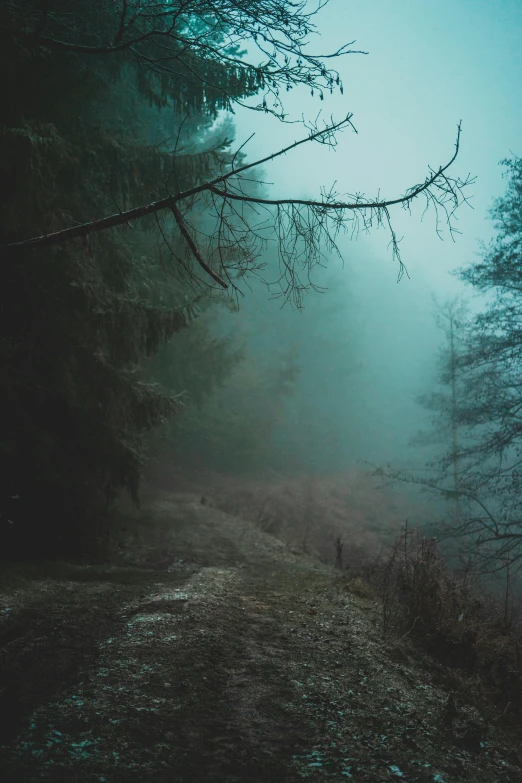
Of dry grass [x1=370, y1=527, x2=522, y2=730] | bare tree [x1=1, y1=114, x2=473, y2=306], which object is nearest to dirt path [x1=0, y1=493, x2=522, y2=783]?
dry grass [x1=370, y1=527, x2=522, y2=730]

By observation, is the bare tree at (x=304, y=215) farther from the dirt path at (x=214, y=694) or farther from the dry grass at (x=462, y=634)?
the dry grass at (x=462, y=634)

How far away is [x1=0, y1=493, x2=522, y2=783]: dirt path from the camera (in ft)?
7.07

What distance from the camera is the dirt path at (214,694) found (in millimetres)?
2156

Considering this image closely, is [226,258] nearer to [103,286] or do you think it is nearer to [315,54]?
[315,54]

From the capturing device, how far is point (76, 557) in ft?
21.8

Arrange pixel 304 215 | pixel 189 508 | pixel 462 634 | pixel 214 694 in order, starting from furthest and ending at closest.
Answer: pixel 189 508, pixel 462 634, pixel 304 215, pixel 214 694

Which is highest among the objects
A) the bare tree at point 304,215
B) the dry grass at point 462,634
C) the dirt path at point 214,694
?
the bare tree at point 304,215

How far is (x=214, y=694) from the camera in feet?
9.18

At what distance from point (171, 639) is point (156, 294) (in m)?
10.9

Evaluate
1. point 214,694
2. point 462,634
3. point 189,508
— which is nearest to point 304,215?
point 214,694

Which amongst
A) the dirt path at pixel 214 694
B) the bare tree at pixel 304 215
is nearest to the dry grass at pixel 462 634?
Result: the dirt path at pixel 214 694

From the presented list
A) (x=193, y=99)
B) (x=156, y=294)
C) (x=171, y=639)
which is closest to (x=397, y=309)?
(x=156, y=294)

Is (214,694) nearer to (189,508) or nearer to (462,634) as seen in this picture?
(462,634)

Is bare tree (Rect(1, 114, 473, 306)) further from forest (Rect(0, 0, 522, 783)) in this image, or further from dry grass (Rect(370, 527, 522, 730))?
dry grass (Rect(370, 527, 522, 730))
